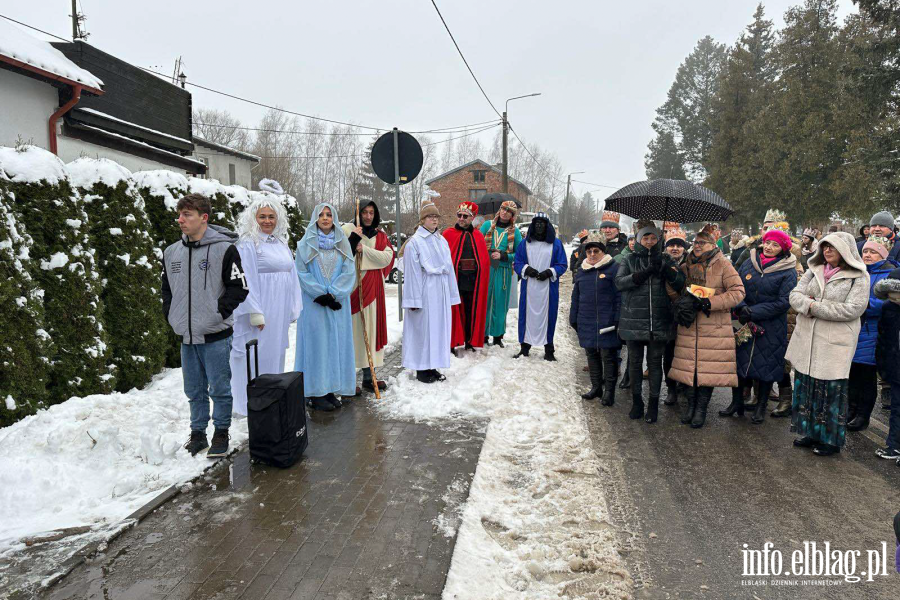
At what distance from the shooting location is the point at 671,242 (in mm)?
5887

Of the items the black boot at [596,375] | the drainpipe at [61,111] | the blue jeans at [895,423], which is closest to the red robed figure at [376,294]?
the black boot at [596,375]

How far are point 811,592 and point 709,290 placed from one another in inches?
125

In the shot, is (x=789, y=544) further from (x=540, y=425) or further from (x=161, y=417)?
(x=161, y=417)

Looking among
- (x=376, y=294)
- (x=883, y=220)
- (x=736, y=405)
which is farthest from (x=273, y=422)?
(x=883, y=220)

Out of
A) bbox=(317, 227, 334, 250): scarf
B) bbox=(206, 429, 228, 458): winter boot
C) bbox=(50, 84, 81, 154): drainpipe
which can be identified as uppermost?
bbox=(50, 84, 81, 154): drainpipe

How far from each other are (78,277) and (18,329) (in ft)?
2.90

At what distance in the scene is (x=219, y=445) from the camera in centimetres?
461

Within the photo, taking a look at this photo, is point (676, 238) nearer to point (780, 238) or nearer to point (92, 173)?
point (780, 238)

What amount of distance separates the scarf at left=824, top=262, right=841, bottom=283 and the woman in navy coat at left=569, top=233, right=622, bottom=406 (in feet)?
6.81

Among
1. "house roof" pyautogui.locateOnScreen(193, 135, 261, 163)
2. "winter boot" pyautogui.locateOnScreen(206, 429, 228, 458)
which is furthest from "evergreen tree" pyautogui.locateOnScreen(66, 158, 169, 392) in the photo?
"house roof" pyautogui.locateOnScreen(193, 135, 261, 163)

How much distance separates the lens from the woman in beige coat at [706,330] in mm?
5750

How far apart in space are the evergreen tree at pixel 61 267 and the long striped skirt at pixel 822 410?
6.74 m

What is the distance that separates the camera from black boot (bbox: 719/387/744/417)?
6.19m

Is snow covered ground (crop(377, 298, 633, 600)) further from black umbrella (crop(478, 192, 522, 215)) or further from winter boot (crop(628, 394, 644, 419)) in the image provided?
black umbrella (crop(478, 192, 522, 215))
